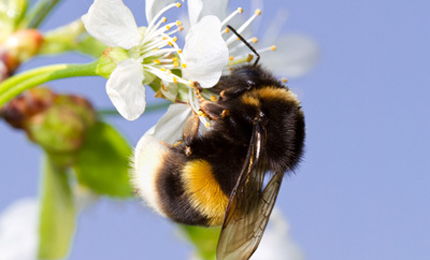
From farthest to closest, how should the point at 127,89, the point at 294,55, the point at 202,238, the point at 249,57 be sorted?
the point at 294,55 < the point at 202,238 < the point at 249,57 < the point at 127,89

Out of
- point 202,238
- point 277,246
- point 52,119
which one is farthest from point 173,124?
point 277,246

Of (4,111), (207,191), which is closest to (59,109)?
(4,111)

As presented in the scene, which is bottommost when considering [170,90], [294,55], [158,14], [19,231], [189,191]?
[19,231]

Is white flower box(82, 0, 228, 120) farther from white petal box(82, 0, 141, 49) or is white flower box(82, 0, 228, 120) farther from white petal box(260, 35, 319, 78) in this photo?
white petal box(260, 35, 319, 78)

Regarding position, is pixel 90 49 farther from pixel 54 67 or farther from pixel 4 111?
pixel 54 67

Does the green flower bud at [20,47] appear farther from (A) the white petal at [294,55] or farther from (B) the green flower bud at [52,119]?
(A) the white petal at [294,55]

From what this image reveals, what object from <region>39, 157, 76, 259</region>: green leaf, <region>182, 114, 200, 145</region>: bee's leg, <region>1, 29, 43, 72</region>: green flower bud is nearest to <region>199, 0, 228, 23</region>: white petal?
<region>182, 114, 200, 145</region>: bee's leg

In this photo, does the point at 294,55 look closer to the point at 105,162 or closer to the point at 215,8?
the point at 105,162
